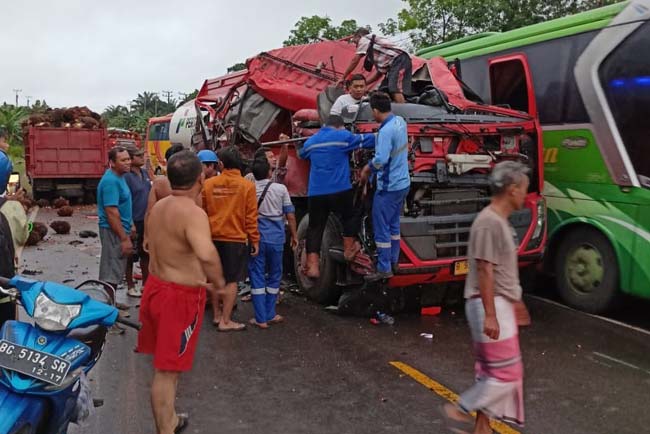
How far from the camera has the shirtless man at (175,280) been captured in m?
3.54

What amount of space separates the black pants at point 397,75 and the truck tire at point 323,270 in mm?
1792

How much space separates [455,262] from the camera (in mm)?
6367

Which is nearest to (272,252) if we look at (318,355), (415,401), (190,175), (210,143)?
(318,355)

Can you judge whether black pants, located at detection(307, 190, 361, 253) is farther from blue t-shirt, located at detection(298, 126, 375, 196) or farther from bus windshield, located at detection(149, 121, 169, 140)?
bus windshield, located at detection(149, 121, 169, 140)

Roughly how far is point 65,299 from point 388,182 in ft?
11.7

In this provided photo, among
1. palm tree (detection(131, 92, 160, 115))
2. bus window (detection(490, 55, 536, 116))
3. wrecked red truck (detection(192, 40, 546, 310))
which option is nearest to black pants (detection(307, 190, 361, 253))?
wrecked red truck (detection(192, 40, 546, 310))

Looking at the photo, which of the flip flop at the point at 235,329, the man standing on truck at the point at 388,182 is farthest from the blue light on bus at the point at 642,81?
the flip flop at the point at 235,329

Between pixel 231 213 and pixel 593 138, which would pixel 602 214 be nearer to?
pixel 593 138

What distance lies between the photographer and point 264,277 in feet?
21.1

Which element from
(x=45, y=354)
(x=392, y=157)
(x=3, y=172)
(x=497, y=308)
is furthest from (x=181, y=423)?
(x=392, y=157)

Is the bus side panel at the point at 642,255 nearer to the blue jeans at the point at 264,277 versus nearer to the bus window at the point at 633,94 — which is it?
the bus window at the point at 633,94

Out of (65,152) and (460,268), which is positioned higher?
(65,152)

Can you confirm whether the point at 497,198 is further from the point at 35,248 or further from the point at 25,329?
the point at 35,248

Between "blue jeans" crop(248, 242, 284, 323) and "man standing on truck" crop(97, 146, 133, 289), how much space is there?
121 centimetres
